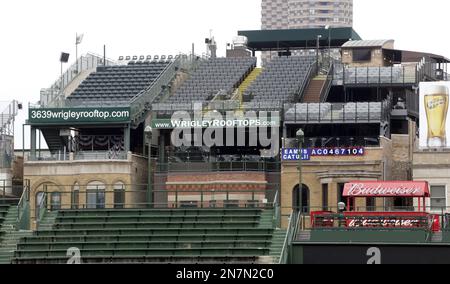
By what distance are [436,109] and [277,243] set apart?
111ft

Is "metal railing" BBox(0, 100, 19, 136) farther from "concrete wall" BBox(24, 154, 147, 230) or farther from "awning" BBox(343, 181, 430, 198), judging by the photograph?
"awning" BBox(343, 181, 430, 198)

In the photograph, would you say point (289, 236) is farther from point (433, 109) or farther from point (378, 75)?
point (378, 75)

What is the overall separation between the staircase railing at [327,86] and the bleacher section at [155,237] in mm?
36010

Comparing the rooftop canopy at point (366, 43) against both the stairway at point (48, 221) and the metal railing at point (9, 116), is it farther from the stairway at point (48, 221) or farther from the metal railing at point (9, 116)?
the stairway at point (48, 221)

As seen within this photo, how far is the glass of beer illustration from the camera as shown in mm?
85812

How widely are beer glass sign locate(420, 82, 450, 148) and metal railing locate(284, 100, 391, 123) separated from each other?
8.19ft

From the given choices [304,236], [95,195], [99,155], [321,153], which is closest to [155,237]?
[304,236]

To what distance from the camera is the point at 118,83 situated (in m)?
96.9

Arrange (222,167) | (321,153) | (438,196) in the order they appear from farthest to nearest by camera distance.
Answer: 1. (222,167)
2. (321,153)
3. (438,196)

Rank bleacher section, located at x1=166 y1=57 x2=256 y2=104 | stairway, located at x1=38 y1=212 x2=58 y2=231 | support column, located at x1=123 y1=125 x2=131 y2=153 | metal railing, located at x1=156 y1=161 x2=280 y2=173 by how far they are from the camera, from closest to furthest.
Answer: stairway, located at x1=38 y1=212 x2=58 y2=231
metal railing, located at x1=156 y1=161 x2=280 y2=173
support column, located at x1=123 y1=125 x2=131 y2=153
bleacher section, located at x1=166 y1=57 x2=256 y2=104

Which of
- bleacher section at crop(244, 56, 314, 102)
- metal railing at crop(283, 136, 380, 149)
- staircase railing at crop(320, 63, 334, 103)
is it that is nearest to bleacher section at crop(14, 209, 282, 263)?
metal railing at crop(283, 136, 380, 149)

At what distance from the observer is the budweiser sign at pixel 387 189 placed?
6706cm

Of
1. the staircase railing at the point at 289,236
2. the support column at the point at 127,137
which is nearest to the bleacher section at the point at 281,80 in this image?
the support column at the point at 127,137
